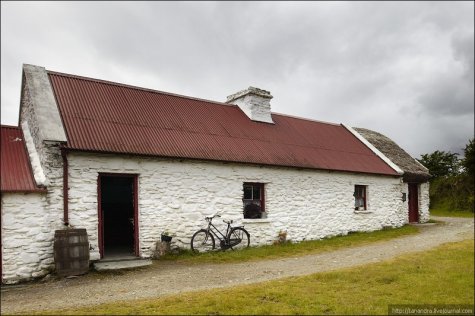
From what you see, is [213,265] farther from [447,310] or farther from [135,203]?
[447,310]

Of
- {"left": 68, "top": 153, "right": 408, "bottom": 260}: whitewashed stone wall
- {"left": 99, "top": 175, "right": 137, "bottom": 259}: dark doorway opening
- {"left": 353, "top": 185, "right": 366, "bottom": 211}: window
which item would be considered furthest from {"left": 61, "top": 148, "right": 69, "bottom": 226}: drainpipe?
{"left": 353, "top": 185, "right": 366, "bottom": 211}: window

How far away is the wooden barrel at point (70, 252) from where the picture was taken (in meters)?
9.64

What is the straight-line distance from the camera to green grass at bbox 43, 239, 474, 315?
5.96 meters

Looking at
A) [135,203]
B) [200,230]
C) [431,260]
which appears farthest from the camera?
[200,230]

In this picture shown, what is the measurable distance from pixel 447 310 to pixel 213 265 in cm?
664

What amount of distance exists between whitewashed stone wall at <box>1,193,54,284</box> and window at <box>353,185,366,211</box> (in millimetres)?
13146

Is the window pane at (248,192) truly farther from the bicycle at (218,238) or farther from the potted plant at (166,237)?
the potted plant at (166,237)

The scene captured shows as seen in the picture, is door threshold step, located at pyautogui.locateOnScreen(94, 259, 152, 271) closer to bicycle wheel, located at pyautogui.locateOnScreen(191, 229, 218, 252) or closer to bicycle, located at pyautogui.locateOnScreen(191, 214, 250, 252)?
bicycle wheel, located at pyautogui.locateOnScreen(191, 229, 218, 252)

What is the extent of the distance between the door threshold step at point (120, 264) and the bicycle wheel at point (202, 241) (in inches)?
69.7

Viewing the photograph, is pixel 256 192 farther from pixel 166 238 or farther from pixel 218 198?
pixel 166 238

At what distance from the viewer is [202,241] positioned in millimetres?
12938

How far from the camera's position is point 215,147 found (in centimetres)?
1409

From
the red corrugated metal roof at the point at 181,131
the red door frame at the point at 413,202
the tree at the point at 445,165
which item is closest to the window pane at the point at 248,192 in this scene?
the red corrugated metal roof at the point at 181,131

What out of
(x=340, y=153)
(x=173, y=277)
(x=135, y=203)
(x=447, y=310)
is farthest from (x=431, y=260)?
(x=340, y=153)
